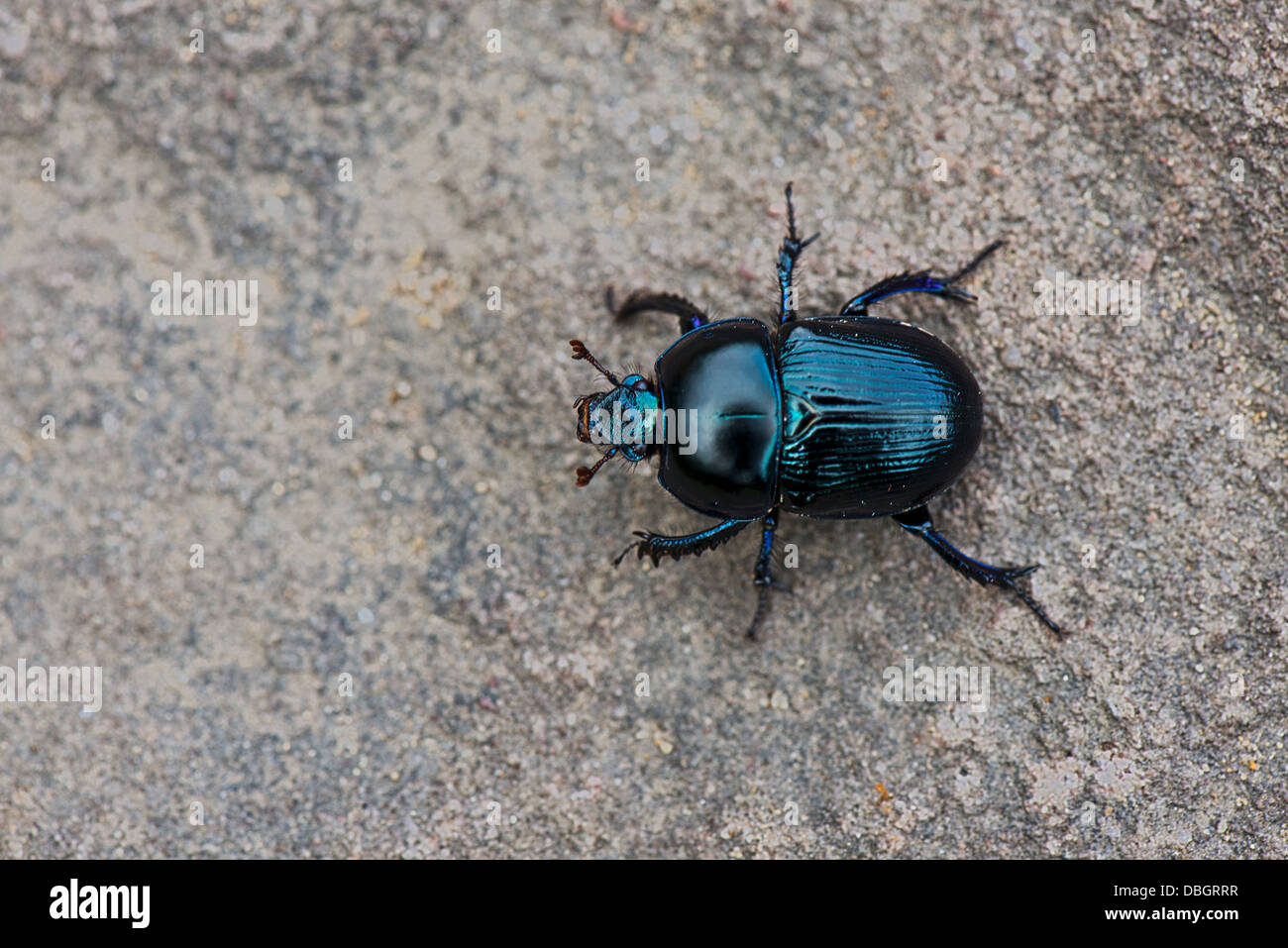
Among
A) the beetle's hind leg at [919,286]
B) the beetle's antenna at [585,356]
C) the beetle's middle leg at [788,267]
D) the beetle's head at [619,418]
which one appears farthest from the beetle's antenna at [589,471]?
the beetle's hind leg at [919,286]

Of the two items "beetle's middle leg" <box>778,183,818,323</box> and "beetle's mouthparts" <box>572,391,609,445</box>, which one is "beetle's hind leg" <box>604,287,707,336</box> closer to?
"beetle's middle leg" <box>778,183,818,323</box>

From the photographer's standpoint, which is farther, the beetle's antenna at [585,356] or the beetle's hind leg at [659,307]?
the beetle's hind leg at [659,307]

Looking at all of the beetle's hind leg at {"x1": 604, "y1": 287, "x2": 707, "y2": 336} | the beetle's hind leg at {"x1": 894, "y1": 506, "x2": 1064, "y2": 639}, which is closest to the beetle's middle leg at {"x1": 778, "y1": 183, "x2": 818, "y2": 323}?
the beetle's hind leg at {"x1": 604, "y1": 287, "x2": 707, "y2": 336}

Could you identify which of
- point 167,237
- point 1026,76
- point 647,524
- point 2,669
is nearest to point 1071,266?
point 1026,76

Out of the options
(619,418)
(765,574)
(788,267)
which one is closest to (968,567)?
(765,574)

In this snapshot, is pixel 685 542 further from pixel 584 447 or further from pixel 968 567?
pixel 968 567

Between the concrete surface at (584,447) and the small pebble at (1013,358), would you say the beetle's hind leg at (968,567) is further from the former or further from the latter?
the small pebble at (1013,358)

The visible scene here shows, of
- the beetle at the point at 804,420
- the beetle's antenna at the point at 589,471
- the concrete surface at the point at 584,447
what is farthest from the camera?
the concrete surface at the point at 584,447
